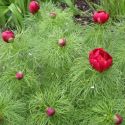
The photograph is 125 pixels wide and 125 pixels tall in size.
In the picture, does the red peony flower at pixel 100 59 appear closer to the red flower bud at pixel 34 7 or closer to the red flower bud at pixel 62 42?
the red flower bud at pixel 62 42

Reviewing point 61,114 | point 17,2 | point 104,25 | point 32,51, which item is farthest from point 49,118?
point 17,2

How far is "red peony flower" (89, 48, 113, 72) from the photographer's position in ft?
7.93

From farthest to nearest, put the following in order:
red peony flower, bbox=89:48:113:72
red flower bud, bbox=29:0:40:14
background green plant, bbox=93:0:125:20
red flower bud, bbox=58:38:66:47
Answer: background green plant, bbox=93:0:125:20
red flower bud, bbox=29:0:40:14
red flower bud, bbox=58:38:66:47
red peony flower, bbox=89:48:113:72

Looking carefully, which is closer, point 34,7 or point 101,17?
point 101,17

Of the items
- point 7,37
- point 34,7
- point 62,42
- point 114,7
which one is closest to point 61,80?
point 62,42

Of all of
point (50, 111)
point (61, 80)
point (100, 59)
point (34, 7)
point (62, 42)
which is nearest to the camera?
point (100, 59)

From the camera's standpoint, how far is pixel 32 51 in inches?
112

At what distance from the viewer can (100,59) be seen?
7.92 ft

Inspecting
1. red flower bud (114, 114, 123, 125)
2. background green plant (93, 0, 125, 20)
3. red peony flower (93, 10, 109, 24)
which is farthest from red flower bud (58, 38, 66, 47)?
background green plant (93, 0, 125, 20)

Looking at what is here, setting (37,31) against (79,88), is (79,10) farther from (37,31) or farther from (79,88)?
(79,88)

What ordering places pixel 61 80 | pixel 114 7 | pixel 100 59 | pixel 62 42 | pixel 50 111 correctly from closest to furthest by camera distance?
pixel 100 59 < pixel 50 111 < pixel 62 42 < pixel 61 80 < pixel 114 7

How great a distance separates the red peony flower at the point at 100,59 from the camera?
95.2 inches

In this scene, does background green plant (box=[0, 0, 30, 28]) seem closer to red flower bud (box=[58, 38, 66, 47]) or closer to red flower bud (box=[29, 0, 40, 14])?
red flower bud (box=[29, 0, 40, 14])

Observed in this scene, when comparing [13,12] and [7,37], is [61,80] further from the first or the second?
[13,12]
